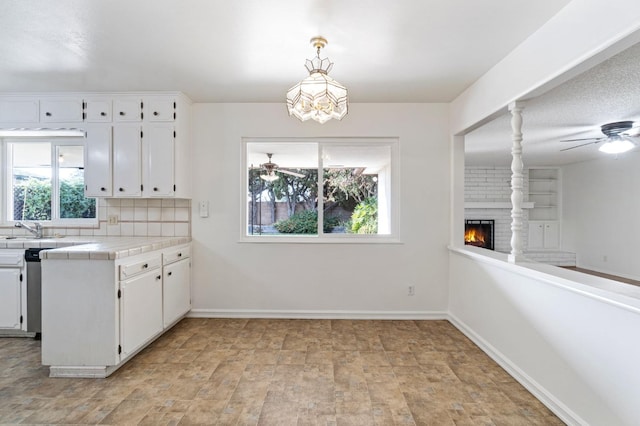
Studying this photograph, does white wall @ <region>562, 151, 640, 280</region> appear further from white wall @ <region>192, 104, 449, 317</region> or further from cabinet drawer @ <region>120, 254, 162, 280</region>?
cabinet drawer @ <region>120, 254, 162, 280</region>

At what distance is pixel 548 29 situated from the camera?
2.08 m

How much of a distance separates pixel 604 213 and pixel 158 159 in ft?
26.5

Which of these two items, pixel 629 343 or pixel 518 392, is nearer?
pixel 629 343

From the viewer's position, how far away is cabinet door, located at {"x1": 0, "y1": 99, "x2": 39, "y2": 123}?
3.40 m

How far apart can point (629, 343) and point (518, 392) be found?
0.91 m

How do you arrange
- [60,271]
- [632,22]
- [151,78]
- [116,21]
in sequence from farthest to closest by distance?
[151,78] < [60,271] < [116,21] < [632,22]

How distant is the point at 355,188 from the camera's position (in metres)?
3.85

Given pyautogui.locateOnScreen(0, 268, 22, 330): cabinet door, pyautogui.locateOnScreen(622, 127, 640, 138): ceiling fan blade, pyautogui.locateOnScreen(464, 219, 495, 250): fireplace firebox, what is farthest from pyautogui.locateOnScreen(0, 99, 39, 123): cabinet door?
pyautogui.locateOnScreen(464, 219, 495, 250): fireplace firebox

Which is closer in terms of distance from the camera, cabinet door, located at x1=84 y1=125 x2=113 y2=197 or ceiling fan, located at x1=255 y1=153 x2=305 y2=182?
cabinet door, located at x1=84 y1=125 x2=113 y2=197

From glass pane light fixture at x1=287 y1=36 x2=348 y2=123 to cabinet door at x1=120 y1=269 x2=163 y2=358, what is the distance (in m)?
1.84

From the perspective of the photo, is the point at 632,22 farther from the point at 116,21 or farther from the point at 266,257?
the point at 266,257

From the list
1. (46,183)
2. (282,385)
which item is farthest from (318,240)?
(46,183)

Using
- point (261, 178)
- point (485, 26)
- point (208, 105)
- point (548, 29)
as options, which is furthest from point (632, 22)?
point (208, 105)

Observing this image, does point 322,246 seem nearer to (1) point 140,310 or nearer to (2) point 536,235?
(1) point 140,310
